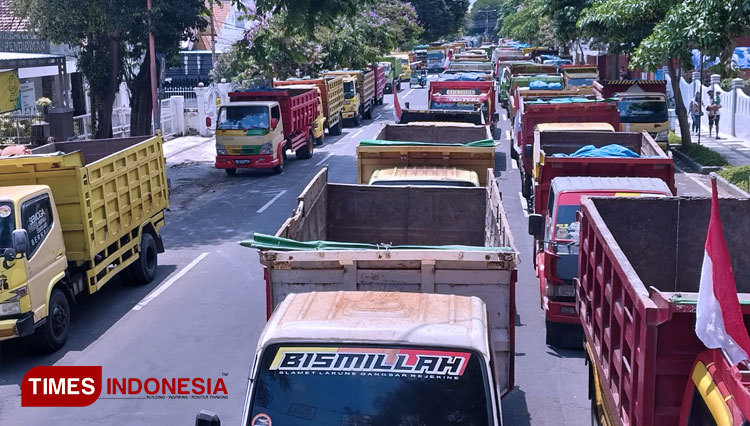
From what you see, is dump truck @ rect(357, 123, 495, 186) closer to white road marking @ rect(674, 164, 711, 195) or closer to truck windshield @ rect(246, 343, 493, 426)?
truck windshield @ rect(246, 343, 493, 426)

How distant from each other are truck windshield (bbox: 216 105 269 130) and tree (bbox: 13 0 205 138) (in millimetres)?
3209

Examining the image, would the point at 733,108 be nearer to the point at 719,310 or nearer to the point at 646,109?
the point at 646,109

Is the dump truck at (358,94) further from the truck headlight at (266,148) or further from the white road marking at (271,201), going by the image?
the white road marking at (271,201)

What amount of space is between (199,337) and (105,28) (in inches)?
623

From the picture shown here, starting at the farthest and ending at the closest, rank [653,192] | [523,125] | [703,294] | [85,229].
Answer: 1. [523,125]
2. [85,229]
3. [653,192]
4. [703,294]

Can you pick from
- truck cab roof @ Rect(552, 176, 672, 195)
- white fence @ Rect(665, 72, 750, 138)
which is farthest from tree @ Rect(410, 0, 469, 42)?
truck cab roof @ Rect(552, 176, 672, 195)

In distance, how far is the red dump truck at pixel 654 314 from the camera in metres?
4.73

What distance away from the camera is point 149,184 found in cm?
1433

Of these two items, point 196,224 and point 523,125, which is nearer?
point 196,224

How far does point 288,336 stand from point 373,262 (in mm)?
2076

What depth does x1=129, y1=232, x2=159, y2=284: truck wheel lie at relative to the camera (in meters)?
13.6

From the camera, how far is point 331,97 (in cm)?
3228

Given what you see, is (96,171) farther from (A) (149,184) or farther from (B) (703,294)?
(B) (703,294)

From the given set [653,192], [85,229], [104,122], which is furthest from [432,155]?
[104,122]
